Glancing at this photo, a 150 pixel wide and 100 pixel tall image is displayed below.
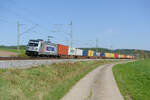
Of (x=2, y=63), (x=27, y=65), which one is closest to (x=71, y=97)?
(x=2, y=63)

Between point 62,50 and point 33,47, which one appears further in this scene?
point 62,50

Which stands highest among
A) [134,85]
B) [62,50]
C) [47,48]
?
[47,48]

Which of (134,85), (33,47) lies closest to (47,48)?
(33,47)

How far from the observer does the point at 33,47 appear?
31312 mm

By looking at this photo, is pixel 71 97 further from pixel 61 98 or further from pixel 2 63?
pixel 2 63

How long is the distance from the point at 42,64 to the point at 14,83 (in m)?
9.78

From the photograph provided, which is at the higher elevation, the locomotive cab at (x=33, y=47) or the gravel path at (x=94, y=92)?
the locomotive cab at (x=33, y=47)

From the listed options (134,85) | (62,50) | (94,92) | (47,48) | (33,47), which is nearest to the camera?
(94,92)

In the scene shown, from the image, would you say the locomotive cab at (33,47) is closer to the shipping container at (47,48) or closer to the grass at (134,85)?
the shipping container at (47,48)

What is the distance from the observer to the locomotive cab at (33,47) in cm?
3114

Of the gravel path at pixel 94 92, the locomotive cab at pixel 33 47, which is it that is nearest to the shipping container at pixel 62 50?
the locomotive cab at pixel 33 47

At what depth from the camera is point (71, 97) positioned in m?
11.9

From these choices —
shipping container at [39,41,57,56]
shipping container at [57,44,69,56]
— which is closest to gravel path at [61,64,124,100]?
shipping container at [39,41,57,56]

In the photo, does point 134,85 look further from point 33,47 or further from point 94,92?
point 33,47
